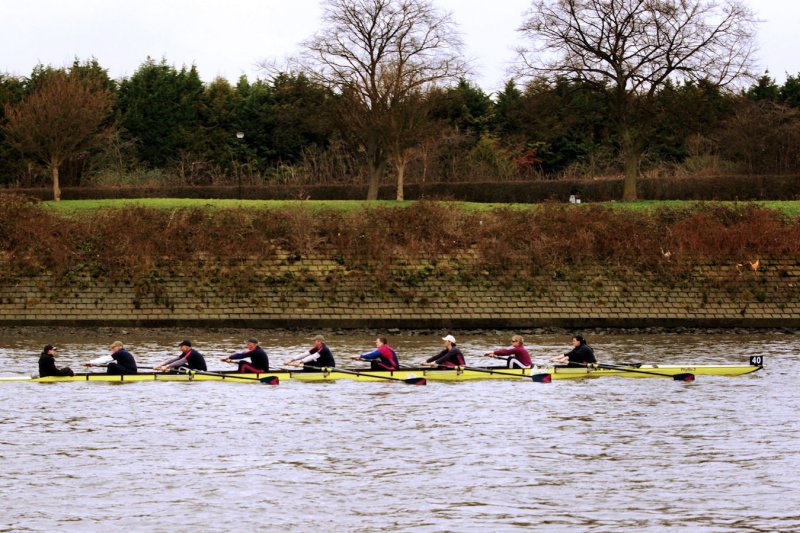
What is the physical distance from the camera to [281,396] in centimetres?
2627

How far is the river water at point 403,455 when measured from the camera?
16.0 meters

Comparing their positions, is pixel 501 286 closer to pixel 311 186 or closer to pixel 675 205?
pixel 675 205

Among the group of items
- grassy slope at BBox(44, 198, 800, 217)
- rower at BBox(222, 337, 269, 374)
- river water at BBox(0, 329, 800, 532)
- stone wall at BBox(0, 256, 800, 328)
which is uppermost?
grassy slope at BBox(44, 198, 800, 217)

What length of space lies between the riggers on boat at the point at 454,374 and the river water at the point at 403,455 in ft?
0.82

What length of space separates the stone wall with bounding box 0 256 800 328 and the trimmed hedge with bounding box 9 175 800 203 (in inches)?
618

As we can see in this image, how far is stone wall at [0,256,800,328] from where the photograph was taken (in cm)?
4006

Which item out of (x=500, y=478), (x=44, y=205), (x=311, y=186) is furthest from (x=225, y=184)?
(x=500, y=478)

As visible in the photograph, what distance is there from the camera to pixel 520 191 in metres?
60.1

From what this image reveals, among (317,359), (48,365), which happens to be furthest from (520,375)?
(48,365)

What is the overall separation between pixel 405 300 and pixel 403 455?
71.6 feet

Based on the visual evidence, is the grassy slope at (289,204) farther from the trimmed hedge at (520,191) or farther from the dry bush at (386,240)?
the trimmed hedge at (520,191)

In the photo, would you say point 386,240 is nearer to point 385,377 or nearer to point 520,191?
point 520,191

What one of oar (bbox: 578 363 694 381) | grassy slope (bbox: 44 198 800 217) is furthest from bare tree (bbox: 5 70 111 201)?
oar (bbox: 578 363 694 381)

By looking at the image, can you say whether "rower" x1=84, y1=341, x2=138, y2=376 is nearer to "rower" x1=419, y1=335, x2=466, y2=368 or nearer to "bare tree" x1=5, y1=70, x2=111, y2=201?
"rower" x1=419, y1=335, x2=466, y2=368
